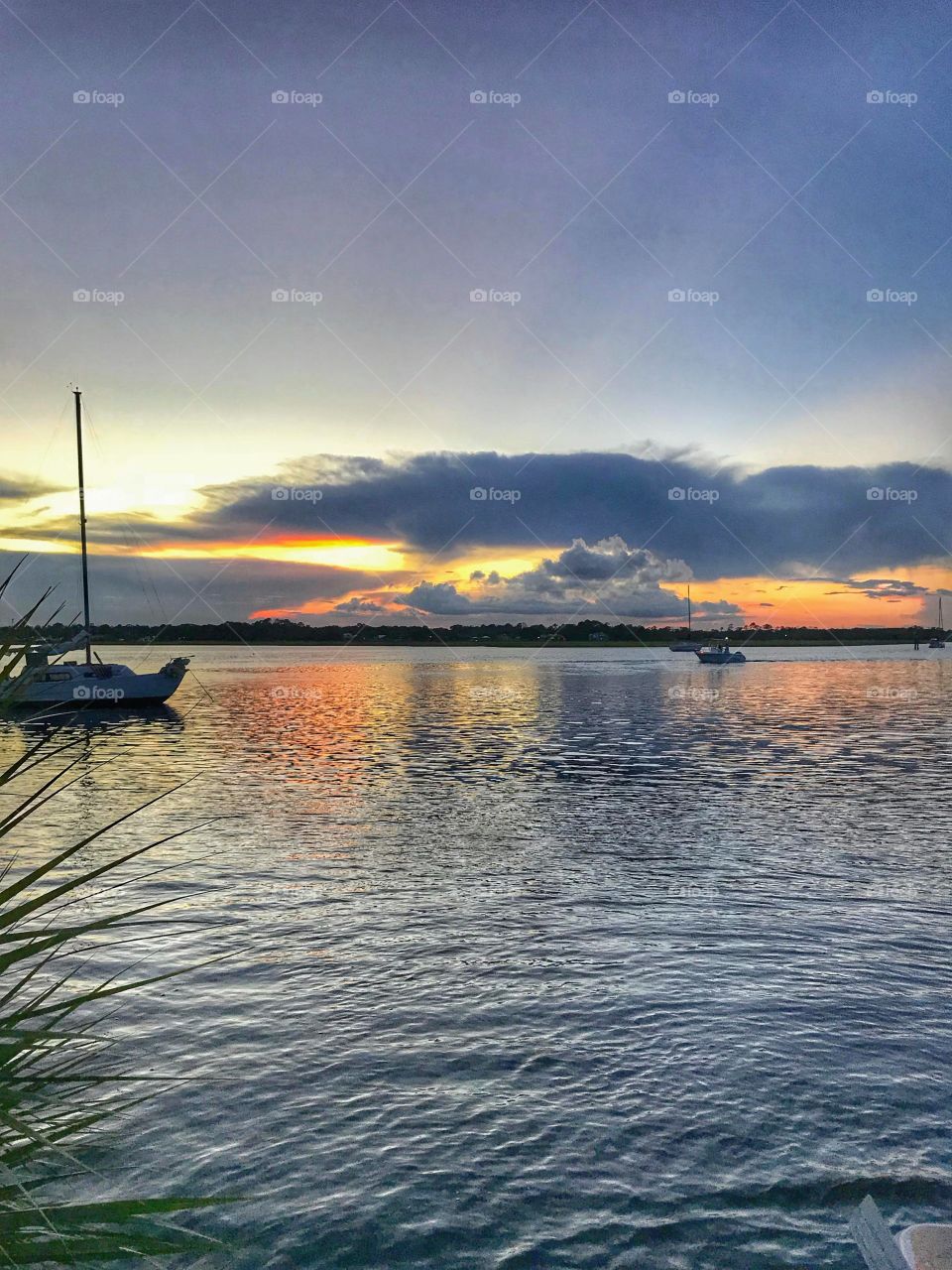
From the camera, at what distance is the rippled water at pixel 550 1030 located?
6.42 metres

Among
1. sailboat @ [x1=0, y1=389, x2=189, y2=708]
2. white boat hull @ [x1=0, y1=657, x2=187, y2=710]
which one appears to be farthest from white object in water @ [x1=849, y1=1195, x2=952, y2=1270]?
white boat hull @ [x1=0, y1=657, x2=187, y2=710]

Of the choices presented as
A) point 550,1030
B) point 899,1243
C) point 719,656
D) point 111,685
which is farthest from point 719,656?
point 899,1243

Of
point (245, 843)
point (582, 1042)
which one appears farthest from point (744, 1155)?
point (245, 843)

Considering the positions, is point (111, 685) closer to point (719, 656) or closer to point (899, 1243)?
point (899, 1243)

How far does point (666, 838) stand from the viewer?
18.7m

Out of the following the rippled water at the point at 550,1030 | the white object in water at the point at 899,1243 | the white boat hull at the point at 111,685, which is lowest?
the rippled water at the point at 550,1030

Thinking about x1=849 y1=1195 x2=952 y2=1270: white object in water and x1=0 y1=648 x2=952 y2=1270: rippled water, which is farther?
x1=0 y1=648 x2=952 y2=1270: rippled water

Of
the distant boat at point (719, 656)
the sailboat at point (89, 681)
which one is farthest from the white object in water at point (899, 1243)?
the distant boat at point (719, 656)

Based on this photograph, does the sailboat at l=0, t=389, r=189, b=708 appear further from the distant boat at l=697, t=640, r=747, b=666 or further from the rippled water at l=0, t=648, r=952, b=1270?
the distant boat at l=697, t=640, r=747, b=666

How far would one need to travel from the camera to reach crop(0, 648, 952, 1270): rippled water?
6.42 meters

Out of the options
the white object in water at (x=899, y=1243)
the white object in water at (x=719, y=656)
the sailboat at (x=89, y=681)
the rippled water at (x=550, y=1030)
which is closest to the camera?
the white object in water at (x=899, y=1243)

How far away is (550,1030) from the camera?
30.1ft

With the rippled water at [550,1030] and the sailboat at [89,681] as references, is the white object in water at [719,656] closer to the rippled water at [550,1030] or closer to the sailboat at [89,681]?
the sailboat at [89,681]

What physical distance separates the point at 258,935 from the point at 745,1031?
5.87m
